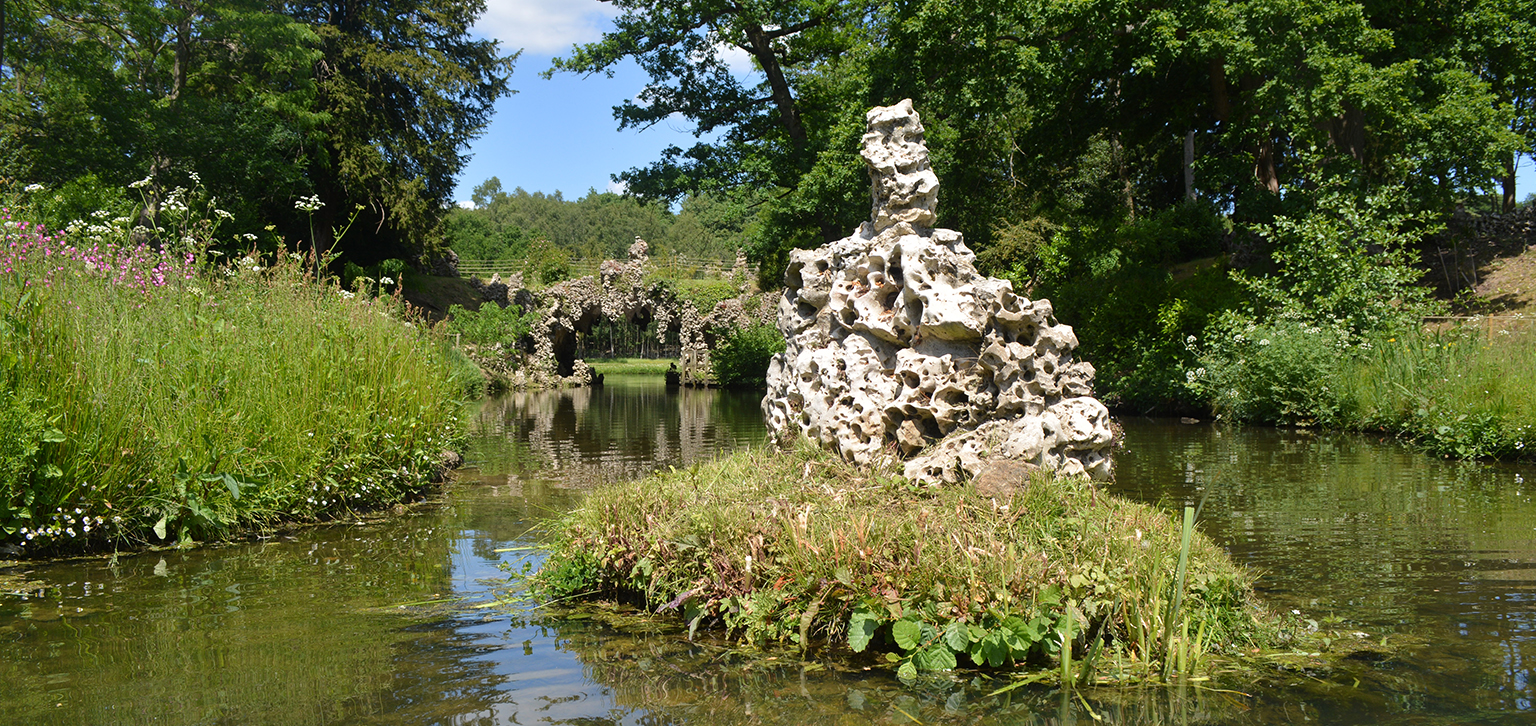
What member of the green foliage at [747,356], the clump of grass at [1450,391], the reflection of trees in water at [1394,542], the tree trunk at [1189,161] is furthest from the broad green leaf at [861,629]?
the green foliage at [747,356]

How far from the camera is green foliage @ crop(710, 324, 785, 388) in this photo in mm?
36156

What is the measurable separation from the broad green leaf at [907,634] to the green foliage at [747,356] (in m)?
31.4

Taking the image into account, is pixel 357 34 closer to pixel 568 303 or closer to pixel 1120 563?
pixel 568 303

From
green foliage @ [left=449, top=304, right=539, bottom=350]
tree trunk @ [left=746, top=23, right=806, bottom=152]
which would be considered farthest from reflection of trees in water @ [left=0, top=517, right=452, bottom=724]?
green foliage @ [left=449, top=304, right=539, bottom=350]

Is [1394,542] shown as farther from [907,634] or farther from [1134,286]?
Answer: [1134,286]

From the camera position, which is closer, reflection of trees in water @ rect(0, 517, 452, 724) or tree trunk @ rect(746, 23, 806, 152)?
reflection of trees in water @ rect(0, 517, 452, 724)

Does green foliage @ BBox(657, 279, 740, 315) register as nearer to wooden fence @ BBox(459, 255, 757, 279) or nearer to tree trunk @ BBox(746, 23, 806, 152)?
wooden fence @ BBox(459, 255, 757, 279)

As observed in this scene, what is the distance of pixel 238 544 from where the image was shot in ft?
21.8

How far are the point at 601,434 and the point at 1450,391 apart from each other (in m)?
12.1

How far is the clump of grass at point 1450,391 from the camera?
10.5m

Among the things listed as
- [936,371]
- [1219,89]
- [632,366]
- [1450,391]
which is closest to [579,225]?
[632,366]

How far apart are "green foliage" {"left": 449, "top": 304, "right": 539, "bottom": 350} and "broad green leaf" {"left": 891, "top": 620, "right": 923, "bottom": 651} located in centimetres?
2421

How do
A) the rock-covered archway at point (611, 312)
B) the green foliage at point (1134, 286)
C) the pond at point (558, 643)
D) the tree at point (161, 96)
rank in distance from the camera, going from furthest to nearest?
the rock-covered archway at point (611, 312)
the tree at point (161, 96)
the green foliage at point (1134, 286)
the pond at point (558, 643)

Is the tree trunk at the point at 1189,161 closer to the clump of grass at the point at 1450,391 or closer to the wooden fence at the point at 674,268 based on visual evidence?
the clump of grass at the point at 1450,391
